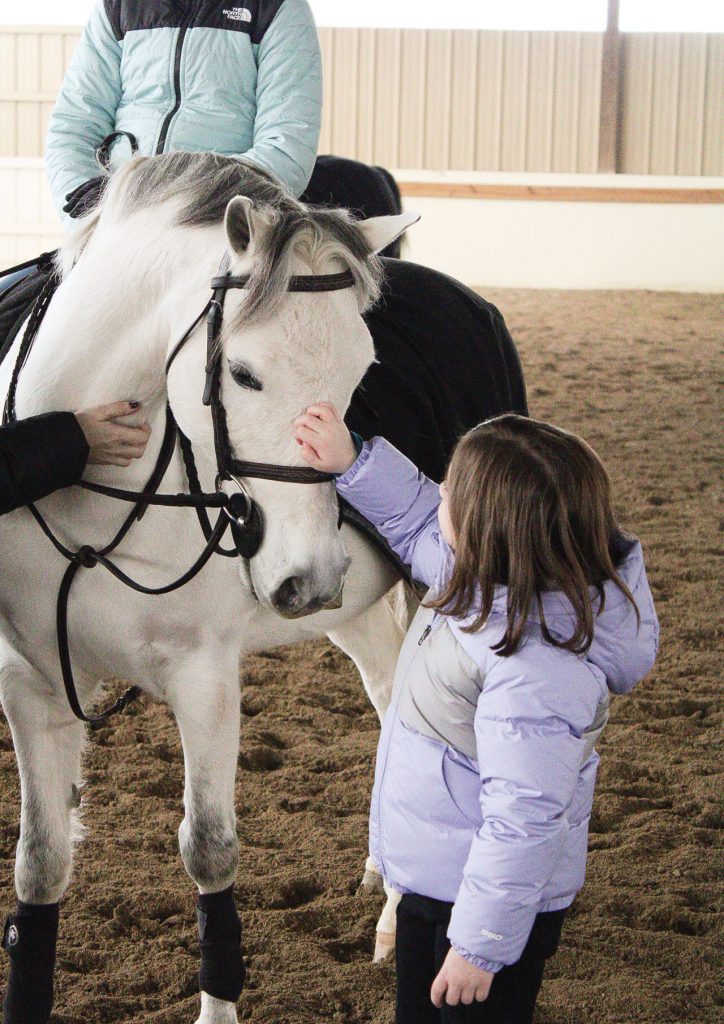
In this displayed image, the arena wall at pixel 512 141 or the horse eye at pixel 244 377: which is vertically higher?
the arena wall at pixel 512 141

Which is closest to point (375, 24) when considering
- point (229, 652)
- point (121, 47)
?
point (121, 47)

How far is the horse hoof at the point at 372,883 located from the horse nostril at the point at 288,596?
3.83 ft

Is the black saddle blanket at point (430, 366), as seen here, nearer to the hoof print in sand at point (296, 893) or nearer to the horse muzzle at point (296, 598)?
the horse muzzle at point (296, 598)

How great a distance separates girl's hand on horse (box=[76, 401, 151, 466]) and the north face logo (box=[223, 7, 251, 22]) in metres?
0.84

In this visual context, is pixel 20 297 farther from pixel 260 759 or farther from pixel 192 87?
pixel 260 759

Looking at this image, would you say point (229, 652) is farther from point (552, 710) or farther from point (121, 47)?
point (121, 47)

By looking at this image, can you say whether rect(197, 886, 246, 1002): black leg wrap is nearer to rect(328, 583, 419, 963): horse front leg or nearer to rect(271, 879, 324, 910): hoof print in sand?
rect(271, 879, 324, 910): hoof print in sand

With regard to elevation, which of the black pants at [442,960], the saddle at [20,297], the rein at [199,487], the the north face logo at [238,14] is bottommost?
the black pants at [442,960]

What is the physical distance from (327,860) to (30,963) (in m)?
0.85

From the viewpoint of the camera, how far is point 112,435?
1.45 m

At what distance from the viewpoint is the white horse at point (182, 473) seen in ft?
4.29

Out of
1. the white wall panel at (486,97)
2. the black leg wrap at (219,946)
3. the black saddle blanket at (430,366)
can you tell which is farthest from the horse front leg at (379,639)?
the white wall panel at (486,97)

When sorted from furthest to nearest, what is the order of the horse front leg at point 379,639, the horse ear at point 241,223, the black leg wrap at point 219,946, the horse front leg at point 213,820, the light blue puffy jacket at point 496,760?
the horse front leg at point 379,639
the black leg wrap at point 219,946
the horse front leg at point 213,820
the horse ear at point 241,223
the light blue puffy jacket at point 496,760

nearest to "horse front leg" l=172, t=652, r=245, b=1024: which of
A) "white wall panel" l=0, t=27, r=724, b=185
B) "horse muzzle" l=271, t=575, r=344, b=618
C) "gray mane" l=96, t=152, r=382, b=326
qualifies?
"horse muzzle" l=271, t=575, r=344, b=618
